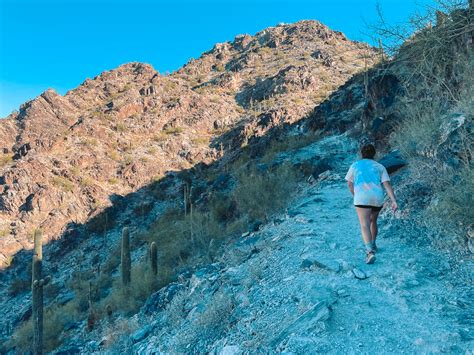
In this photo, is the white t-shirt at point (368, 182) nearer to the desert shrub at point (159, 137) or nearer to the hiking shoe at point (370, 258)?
the hiking shoe at point (370, 258)

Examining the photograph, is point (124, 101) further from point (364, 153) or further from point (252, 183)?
point (364, 153)

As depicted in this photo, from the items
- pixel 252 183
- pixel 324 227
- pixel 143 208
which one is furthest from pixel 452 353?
pixel 143 208

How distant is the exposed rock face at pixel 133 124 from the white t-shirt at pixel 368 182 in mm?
17346

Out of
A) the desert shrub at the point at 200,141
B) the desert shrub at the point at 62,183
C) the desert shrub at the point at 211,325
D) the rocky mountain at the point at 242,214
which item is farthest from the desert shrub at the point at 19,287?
the desert shrub at the point at 211,325

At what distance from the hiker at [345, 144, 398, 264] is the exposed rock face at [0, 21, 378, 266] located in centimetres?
1738

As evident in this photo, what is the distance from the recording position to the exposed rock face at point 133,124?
23.1 m

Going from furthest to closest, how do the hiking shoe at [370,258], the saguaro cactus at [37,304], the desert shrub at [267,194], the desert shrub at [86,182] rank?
the desert shrub at [86,182]
the saguaro cactus at [37,304]
the desert shrub at [267,194]
the hiking shoe at [370,258]

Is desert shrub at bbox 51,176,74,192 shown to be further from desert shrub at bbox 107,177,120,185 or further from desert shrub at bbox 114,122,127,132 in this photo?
desert shrub at bbox 114,122,127,132

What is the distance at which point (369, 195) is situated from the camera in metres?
4.48

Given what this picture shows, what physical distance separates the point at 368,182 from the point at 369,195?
16 cm

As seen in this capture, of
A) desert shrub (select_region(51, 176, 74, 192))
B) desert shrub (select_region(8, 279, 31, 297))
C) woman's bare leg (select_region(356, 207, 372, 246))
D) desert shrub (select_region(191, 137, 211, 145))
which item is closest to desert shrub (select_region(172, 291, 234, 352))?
woman's bare leg (select_region(356, 207, 372, 246))

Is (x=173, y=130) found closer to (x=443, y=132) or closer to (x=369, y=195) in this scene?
(x=443, y=132)

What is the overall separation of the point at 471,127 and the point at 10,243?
74.7ft

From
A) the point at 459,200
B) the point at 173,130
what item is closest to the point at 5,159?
the point at 173,130
